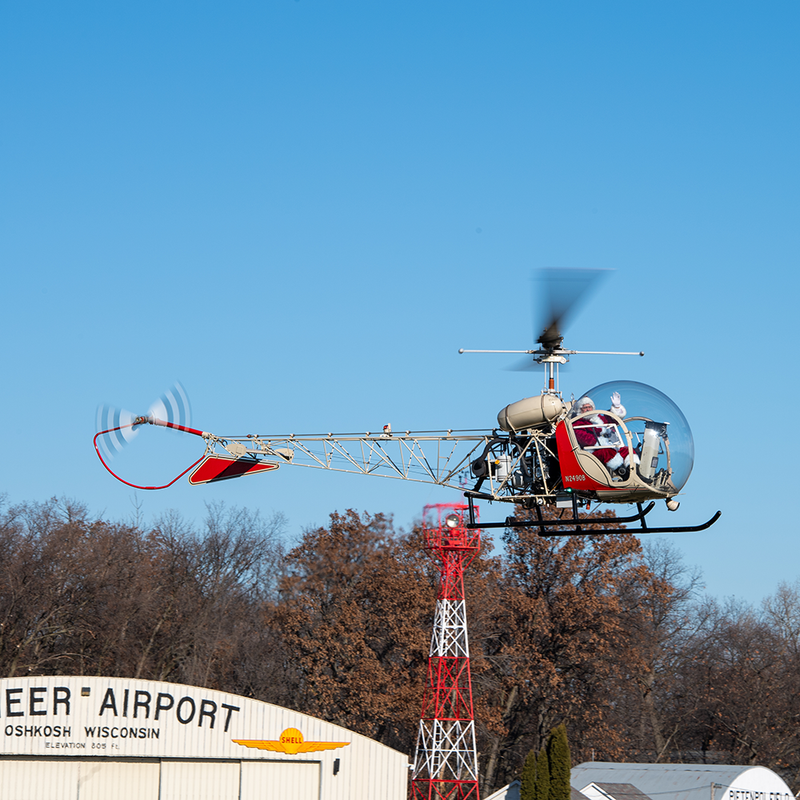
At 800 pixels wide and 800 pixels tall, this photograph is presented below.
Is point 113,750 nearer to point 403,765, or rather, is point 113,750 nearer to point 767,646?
point 403,765

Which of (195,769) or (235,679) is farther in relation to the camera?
(235,679)

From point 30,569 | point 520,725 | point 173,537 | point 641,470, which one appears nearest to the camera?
point 641,470

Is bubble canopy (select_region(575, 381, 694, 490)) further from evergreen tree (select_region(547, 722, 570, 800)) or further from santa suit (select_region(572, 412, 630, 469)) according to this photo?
evergreen tree (select_region(547, 722, 570, 800))

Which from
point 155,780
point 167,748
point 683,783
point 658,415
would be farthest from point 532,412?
point 683,783

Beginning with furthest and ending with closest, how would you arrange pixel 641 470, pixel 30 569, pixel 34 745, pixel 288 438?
1. pixel 30 569
2. pixel 34 745
3. pixel 288 438
4. pixel 641 470

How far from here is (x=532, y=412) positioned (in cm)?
2317

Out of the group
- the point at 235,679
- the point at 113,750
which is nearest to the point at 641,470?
the point at 113,750

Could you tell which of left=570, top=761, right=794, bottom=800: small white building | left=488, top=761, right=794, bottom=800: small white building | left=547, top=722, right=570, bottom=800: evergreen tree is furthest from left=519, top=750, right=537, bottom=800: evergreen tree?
left=570, top=761, right=794, bottom=800: small white building

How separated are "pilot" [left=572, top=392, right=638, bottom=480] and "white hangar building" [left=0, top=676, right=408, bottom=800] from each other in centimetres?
1571

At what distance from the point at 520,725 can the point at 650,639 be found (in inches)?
405

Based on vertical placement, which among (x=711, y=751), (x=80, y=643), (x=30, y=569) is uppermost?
(x=30, y=569)

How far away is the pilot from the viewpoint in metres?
21.6

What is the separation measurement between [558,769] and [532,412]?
1913 cm

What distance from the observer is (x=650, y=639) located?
202ft
